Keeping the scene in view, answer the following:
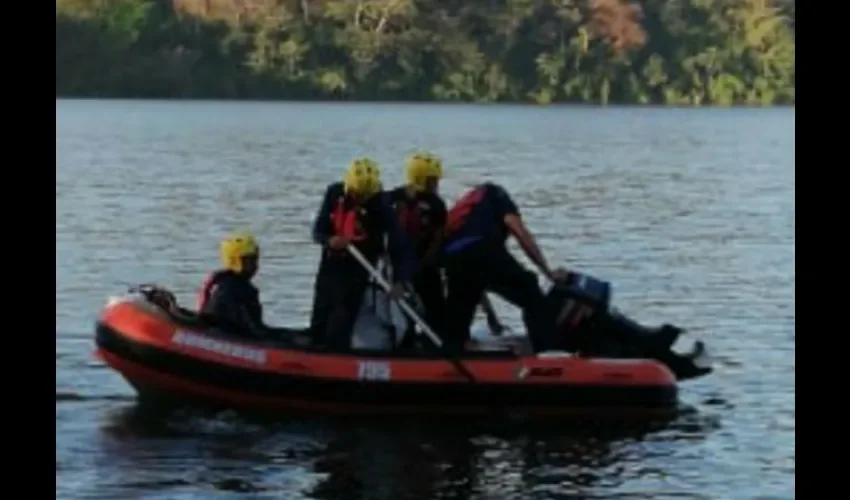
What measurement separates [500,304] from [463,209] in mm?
7157

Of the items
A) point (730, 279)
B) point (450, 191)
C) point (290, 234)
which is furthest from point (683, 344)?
point (450, 191)

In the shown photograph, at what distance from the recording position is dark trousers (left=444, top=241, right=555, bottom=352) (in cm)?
1189

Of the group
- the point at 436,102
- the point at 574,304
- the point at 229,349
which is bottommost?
the point at 229,349

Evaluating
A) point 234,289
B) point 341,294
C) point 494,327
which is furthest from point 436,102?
point 341,294

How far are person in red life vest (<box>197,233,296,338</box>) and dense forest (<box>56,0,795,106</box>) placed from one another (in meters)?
73.2

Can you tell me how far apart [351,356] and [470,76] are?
78047mm

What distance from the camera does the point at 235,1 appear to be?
3440 inches

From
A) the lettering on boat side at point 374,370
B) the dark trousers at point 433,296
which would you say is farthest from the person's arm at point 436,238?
the lettering on boat side at point 374,370

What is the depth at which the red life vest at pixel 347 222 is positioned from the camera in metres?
11.6

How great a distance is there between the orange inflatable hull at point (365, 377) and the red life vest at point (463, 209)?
84 cm

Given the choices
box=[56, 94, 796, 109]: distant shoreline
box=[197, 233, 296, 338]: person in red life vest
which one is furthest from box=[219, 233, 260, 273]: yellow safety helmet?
box=[56, 94, 796, 109]: distant shoreline

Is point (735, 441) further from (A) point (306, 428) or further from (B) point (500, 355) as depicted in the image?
(A) point (306, 428)

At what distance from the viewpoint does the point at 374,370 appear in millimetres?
11578

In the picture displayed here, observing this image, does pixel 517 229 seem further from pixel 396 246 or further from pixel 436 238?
pixel 396 246
